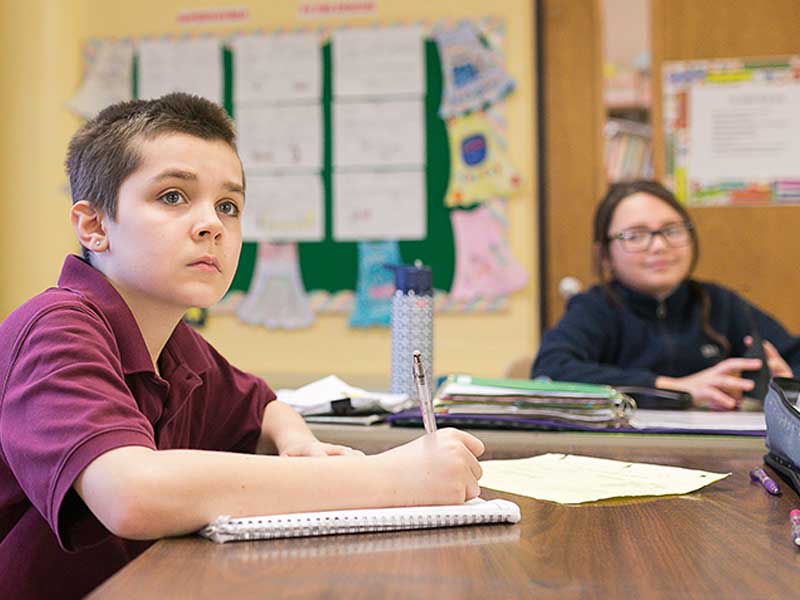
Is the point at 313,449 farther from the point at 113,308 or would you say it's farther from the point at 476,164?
the point at 476,164

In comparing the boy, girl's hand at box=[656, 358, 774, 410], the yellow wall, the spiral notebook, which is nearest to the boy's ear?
the boy

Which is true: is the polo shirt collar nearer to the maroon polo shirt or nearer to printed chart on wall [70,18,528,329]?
the maroon polo shirt

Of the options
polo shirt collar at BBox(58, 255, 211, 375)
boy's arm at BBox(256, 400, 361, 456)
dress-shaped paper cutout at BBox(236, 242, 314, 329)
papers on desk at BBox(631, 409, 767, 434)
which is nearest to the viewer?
polo shirt collar at BBox(58, 255, 211, 375)

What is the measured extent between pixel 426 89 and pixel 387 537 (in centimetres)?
260

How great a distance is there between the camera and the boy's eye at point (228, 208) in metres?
1.05

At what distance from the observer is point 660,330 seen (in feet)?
7.57

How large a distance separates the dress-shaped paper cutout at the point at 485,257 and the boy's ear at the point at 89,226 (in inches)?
Result: 85.7

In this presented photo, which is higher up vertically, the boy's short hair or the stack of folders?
the boy's short hair

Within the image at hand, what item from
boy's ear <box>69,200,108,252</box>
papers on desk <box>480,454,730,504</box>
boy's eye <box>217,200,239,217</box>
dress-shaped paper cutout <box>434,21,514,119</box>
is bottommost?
papers on desk <box>480,454,730,504</box>

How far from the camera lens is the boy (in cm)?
78

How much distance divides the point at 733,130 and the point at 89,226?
98.6 inches

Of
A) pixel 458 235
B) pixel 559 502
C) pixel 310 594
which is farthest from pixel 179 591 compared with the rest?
pixel 458 235

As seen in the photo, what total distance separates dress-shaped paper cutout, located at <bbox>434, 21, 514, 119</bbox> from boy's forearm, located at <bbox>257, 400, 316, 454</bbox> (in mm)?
2049

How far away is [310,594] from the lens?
0.61 meters
